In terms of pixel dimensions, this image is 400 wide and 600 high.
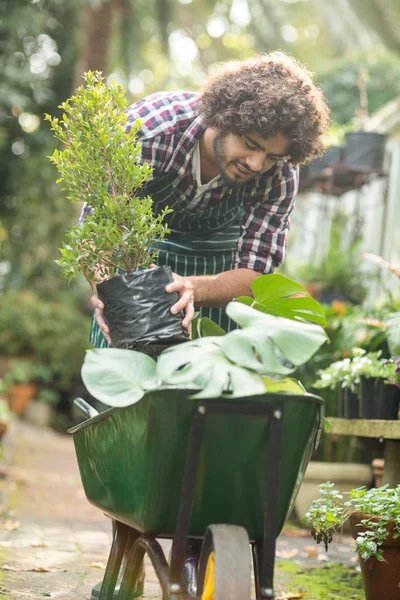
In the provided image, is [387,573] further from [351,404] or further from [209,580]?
[351,404]

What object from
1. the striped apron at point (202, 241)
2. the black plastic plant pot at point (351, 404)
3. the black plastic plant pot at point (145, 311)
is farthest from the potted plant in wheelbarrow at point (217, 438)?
the black plastic plant pot at point (351, 404)

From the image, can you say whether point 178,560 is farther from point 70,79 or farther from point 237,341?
point 70,79

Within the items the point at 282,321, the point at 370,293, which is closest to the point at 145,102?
the point at 282,321

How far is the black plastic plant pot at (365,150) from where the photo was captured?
671 cm

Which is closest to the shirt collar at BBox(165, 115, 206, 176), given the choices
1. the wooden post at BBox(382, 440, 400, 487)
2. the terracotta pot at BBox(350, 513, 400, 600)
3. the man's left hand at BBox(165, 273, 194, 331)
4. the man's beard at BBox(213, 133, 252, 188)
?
the man's beard at BBox(213, 133, 252, 188)

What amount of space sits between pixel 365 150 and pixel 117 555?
491 centimetres

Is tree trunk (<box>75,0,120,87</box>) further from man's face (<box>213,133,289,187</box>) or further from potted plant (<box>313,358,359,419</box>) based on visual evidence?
man's face (<box>213,133,289,187</box>)

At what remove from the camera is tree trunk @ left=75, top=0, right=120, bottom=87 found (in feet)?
35.8

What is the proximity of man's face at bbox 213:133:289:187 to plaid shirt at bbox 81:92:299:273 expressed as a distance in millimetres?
147

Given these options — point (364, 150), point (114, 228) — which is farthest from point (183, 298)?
point (364, 150)

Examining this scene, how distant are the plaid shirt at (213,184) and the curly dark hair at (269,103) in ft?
0.31

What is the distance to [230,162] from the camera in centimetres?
266

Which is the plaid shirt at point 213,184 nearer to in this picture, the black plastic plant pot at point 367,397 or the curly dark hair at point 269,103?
the curly dark hair at point 269,103

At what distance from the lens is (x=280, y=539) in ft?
14.6
